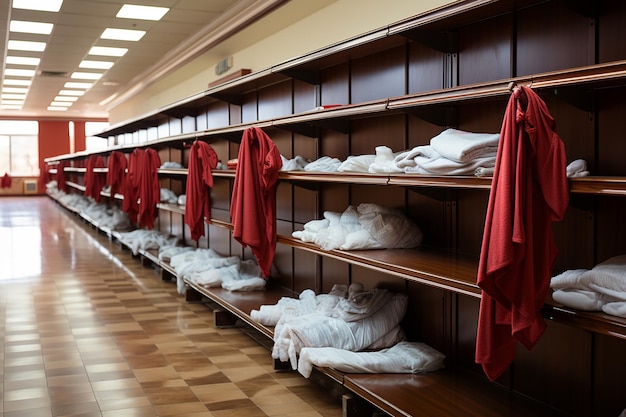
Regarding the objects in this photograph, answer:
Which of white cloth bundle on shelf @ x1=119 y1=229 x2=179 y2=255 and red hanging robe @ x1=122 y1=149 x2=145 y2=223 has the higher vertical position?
red hanging robe @ x1=122 y1=149 x2=145 y2=223

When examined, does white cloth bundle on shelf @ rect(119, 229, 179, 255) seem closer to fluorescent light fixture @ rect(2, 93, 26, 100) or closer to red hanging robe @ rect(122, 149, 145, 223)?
red hanging robe @ rect(122, 149, 145, 223)

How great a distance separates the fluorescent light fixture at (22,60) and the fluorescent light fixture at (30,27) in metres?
2.72

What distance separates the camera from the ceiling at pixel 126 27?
811 cm

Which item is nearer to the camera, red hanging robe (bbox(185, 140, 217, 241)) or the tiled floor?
the tiled floor

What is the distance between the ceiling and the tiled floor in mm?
3228

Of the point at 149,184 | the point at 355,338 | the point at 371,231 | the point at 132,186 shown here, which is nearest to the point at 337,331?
the point at 355,338

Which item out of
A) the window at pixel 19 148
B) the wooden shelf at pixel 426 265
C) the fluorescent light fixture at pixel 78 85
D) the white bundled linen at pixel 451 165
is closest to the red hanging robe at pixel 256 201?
the wooden shelf at pixel 426 265

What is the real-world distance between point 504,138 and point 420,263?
1.14 m

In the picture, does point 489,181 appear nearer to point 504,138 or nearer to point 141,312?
point 504,138

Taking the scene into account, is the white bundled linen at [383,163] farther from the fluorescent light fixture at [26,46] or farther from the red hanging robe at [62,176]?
the red hanging robe at [62,176]

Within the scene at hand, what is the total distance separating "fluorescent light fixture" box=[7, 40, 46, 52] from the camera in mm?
11168

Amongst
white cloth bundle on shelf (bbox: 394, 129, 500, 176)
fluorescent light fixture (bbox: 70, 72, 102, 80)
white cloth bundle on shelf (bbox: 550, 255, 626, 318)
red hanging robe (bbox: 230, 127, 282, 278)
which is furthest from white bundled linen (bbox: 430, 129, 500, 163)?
fluorescent light fixture (bbox: 70, 72, 102, 80)

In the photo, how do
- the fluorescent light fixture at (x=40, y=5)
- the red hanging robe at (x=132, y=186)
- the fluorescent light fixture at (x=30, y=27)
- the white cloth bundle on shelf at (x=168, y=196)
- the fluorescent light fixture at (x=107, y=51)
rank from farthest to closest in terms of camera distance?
the fluorescent light fixture at (x=107, y=51) → the red hanging robe at (x=132, y=186) → the fluorescent light fixture at (x=30, y=27) → the white cloth bundle on shelf at (x=168, y=196) → the fluorescent light fixture at (x=40, y=5)

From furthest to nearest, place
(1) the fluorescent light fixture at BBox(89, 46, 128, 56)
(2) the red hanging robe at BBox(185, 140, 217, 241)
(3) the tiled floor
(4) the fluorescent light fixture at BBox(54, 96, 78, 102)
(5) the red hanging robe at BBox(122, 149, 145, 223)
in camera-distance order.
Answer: (4) the fluorescent light fixture at BBox(54, 96, 78, 102), (1) the fluorescent light fixture at BBox(89, 46, 128, 56), (5) the red hanging robe at BBox(122, 149, 145, 223), (2) the red hanging robe at BBox(185, 140, 217, 241), (3) the tiled floor
